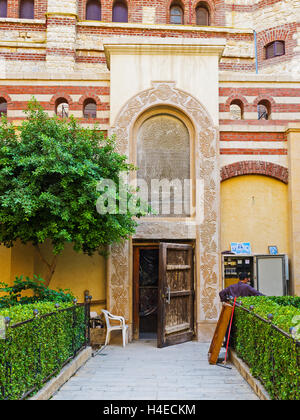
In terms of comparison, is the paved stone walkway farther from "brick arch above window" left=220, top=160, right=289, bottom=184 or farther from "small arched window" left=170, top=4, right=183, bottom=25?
"small arched window" left=170, top=4, right=183, bottom=25

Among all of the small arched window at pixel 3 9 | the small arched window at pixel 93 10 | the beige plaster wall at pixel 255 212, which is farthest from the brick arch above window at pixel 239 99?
the small arched window at pixel 3 9

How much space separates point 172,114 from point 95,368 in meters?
6.69

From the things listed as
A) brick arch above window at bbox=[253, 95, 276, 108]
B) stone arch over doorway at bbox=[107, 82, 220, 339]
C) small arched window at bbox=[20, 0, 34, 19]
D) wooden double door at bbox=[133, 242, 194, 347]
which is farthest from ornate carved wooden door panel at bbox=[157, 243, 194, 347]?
small arched window at bbox=[20, 0, 34, 19]

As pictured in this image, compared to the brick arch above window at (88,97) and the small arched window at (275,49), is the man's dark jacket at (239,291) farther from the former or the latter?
the small arched window at (275,49)

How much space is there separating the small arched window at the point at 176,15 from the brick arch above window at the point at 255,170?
7.88 m

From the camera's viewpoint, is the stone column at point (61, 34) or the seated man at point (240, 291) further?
the stone column at point (61, 34)

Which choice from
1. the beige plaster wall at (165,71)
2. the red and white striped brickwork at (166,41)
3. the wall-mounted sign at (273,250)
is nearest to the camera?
the wall-mounted sign at (273,250)

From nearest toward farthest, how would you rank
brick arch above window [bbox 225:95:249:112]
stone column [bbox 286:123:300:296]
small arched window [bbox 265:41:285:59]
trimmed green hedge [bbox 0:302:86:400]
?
trimmed green hedge [bbox 0:302:86:400] → stone column [bbox 286:123:300:296] → brick arch above window [bbox 225:95:249:112] → small arched window [bbox 265:41:285:59]

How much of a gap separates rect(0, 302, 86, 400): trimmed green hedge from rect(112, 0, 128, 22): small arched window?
40.0 feet

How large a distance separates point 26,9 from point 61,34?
206 centimetres

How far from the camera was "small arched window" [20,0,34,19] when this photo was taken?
652 inches

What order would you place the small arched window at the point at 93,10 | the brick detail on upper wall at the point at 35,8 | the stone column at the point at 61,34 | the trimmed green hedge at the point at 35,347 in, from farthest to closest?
1. the small arched window at the point at 93,10
2. the brick detail on upper wall at the point at 35,8
3. the stone column at the point at 61,34
4. the trimmed green hedge at the point at 35,347

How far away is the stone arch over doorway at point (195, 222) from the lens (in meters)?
11.1
